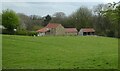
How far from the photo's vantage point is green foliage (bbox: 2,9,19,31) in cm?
5878

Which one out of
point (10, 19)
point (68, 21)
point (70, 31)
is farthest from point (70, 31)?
point (10, 19)

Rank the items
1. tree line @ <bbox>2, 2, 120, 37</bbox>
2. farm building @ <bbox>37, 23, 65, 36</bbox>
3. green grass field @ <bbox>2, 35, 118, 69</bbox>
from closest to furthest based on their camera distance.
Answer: green grass field @ <bbox>2, 35, 118, 69</bbox>, tree line @ <bbox>2, 2, 120, 37</bbox>, farm building @ <bbox>37, 23, 65, 36</bbox>

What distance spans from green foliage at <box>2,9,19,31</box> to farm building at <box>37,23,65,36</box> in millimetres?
11041

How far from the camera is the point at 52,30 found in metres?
81.0

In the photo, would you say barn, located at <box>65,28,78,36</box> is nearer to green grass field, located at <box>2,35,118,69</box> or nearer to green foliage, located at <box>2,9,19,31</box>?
green foliage, located at <box>2,9,19,31</box>

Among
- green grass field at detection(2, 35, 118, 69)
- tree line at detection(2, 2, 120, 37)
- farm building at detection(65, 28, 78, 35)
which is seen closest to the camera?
green grass field at detection(2, 35, 118, 69)

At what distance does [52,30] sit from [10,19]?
76.5 feet

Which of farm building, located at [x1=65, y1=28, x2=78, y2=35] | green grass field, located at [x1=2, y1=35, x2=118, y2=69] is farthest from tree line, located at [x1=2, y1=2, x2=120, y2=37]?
green grass field, located at [x1=2, y1=35, x2=118, y2=69]

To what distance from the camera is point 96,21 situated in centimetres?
7219

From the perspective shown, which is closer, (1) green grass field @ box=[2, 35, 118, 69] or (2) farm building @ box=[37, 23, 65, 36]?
(1) green grass field @ box=[2, 35, 118, 69]

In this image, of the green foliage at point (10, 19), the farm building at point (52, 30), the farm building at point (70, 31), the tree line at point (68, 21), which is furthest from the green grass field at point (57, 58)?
the farm building at point (52, 30)

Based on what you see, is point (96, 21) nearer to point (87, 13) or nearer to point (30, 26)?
point (87, 13)

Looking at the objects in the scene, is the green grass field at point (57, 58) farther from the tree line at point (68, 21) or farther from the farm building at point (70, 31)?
the farm building at point (70, 31)

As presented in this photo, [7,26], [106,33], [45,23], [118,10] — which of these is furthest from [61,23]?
[118,10]
